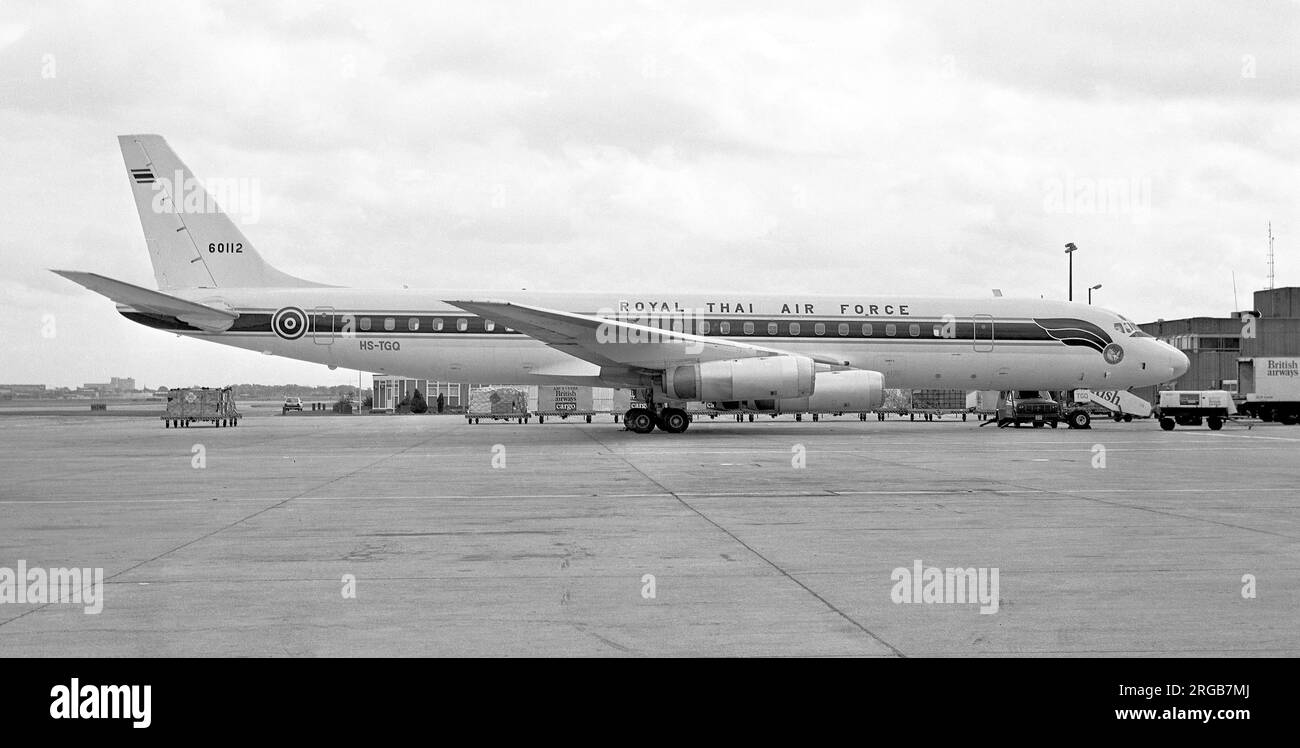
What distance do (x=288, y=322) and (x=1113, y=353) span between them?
73.7 ft

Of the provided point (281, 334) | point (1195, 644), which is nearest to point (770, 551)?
point (1195, 644)

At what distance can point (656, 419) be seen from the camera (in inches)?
1003

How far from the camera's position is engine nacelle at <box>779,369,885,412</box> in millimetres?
23469

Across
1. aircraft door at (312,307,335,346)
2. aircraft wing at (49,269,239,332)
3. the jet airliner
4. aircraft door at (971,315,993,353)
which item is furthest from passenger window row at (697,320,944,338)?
aircraft wing at (49,269,239,332)

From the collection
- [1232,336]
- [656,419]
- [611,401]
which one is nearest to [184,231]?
[656,419]

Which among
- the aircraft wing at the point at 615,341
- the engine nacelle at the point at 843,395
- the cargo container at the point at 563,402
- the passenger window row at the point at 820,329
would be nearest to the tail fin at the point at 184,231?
the aircraft wing at the point at 615,341

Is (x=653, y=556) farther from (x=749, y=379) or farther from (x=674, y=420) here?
(x=674, y=420)

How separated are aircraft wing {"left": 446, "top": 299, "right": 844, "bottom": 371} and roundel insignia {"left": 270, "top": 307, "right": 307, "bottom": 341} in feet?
13.8

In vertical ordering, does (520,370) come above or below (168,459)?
above

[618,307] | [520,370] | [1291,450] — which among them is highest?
[618,307]

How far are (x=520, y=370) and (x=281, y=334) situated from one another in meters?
6.05
